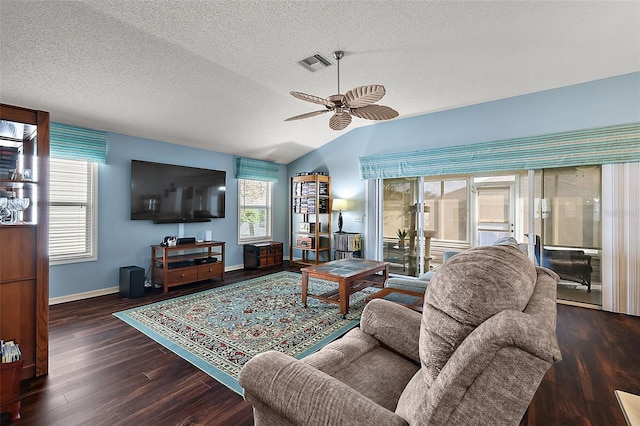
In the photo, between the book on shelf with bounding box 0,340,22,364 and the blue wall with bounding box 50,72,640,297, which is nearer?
the book on shelf with bounding box 0,340,22,364

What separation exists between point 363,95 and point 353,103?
0.19 m

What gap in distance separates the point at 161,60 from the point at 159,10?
0.71 metres

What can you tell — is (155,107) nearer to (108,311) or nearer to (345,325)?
(108,311)

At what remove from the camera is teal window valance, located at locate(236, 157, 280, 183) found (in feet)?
18.6

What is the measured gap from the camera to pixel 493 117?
424 centimetres

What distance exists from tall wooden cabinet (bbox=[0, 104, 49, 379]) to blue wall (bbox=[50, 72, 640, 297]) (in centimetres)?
202

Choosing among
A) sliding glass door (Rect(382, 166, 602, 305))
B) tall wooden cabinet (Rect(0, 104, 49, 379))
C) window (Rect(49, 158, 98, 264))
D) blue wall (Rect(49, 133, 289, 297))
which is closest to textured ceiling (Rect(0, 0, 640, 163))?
blue wall (Rect(49, 133, 289, 297))

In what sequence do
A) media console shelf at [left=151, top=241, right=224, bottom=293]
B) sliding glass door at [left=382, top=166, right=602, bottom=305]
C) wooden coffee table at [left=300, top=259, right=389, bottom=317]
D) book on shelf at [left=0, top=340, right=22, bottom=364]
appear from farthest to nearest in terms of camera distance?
1. media console shelf at [left=151, top=241, right=224, bottom=293]
2. sliding glass door at [left=382, top=166, right=602, bottom=305]
3. wooden coffee table at [left=300, top=259, right=389, bottom=317]
4. book on shelf at [left=0, top=340, right=22, bottom=364]

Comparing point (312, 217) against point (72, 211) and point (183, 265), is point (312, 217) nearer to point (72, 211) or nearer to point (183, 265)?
point (183, 265)

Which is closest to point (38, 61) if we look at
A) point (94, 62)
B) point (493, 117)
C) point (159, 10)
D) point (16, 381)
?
point (94, 62)

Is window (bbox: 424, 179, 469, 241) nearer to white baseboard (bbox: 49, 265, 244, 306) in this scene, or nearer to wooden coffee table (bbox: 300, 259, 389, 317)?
wooden coffee table (bbox: 300, 259, 389, 317)

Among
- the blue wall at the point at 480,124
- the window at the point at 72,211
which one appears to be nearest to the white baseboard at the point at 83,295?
the window at the point at 72,211

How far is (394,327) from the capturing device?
159cm

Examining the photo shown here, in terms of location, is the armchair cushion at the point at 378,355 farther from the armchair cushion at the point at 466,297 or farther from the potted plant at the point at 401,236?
the potted plant at the point at 401,236
